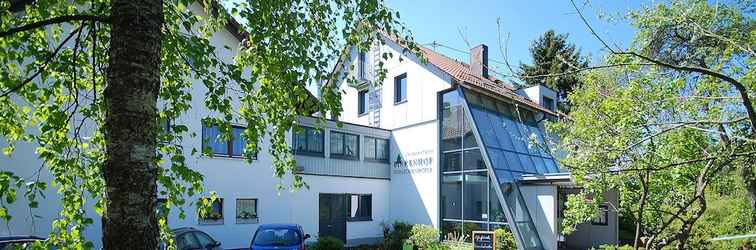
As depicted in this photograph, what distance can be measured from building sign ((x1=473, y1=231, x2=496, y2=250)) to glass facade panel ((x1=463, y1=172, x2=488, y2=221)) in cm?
423

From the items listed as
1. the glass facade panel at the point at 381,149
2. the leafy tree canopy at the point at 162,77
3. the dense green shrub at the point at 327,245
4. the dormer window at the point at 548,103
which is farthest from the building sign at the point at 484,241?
the dormer window at the point at 548,103

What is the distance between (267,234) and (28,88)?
10426 mm

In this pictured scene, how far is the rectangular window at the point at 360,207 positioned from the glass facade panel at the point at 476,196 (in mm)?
4131

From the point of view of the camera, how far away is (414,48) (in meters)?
4.28

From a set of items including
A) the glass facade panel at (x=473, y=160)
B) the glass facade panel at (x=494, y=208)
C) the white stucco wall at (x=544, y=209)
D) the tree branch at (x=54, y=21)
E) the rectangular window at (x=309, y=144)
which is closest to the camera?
the tree branch at (x=54, y=21)

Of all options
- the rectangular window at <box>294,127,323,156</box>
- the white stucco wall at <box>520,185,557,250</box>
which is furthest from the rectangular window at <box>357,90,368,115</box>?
the white stucco wall at <box>520,185,557,250</box>

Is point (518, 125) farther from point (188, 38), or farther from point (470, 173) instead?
point (188, 38)

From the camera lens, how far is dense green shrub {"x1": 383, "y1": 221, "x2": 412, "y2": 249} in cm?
1862

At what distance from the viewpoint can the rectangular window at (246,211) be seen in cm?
1691

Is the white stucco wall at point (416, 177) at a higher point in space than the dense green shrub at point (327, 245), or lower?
higher

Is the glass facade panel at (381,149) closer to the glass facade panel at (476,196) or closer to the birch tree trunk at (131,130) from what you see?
the glass facade panel at (476,196)

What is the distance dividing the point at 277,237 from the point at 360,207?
7.68m

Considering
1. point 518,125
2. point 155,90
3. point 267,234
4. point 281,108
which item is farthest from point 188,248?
point 518,125

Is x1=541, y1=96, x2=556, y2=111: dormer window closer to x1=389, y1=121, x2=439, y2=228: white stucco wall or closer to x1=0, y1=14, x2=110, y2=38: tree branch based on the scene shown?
x1=389, y1=121, x2=439, y2=228: white stucco wall
